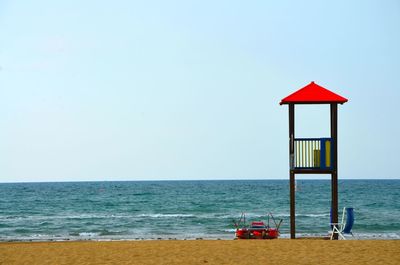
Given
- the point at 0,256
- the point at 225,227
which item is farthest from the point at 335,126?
the point at 225,227

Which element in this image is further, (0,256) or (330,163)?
(330,163)

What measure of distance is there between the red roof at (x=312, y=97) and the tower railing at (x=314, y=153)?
4.11 ft

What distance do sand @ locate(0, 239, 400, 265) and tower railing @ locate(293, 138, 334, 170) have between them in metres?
2.74

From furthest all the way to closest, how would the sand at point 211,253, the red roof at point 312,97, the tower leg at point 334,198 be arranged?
the tower leg at point 334,198
the red roof at point 312,97
the sand at point 211,253

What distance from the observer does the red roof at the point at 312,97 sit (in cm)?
1897

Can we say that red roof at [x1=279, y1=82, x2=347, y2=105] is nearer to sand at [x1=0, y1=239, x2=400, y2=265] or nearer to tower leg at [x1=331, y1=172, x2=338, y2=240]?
tower leg at [x1=331, y1=172, x2=338, y2=240]

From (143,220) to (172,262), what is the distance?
88.5 feet

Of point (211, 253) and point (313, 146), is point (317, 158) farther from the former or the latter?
point (211, 253)

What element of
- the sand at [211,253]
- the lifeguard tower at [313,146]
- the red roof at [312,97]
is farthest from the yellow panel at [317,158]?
the sand at [211,253]

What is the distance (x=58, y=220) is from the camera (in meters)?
41.7

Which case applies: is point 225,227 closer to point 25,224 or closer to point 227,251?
point 25,224

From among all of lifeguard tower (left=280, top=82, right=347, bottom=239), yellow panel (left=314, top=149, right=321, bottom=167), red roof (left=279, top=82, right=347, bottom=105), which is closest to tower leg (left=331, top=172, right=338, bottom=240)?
lifeguard tower (left=280, top=82, right=347, bottom=239)

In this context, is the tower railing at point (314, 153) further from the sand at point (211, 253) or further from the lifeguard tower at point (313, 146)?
the sand at point (211, 253)

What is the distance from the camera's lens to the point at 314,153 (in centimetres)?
1908
